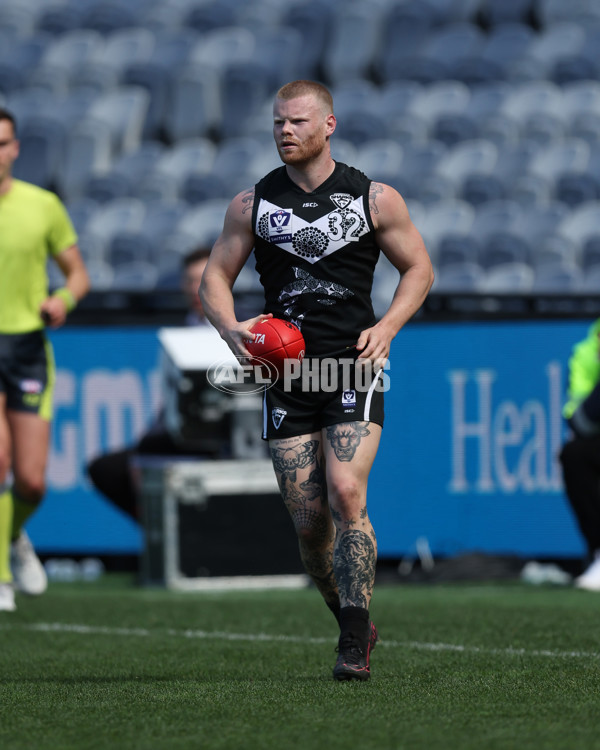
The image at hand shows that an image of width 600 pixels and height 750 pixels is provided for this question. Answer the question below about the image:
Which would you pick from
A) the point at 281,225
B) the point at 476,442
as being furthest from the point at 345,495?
the point at 476,442

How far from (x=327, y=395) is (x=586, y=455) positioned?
166 inches

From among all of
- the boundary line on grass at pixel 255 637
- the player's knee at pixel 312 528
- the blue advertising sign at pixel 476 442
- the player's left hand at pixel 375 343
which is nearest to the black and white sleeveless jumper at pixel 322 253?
the player's left hand at pixel 375 343

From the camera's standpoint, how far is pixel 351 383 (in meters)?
4.66

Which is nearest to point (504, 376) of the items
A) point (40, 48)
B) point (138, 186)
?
point (138, 186)

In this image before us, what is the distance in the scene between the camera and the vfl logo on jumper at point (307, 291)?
15.4 ft

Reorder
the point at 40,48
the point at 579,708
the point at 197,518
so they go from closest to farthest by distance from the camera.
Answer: the point at 579,708, the point at 197,518, the point at 40,48

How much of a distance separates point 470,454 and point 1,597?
11.8ft

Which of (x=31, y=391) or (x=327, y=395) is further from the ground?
(x=327, y=395)

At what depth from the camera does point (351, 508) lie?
181 inches

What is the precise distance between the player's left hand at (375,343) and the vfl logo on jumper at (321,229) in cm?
34

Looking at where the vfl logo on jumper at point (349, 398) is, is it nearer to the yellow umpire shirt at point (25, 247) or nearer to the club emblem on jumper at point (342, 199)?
the club emblem on jumper at point (342, 199)

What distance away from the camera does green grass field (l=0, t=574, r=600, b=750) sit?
339 cm

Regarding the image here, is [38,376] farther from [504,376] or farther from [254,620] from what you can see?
[504,376]

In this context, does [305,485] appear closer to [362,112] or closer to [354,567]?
[354,567]
